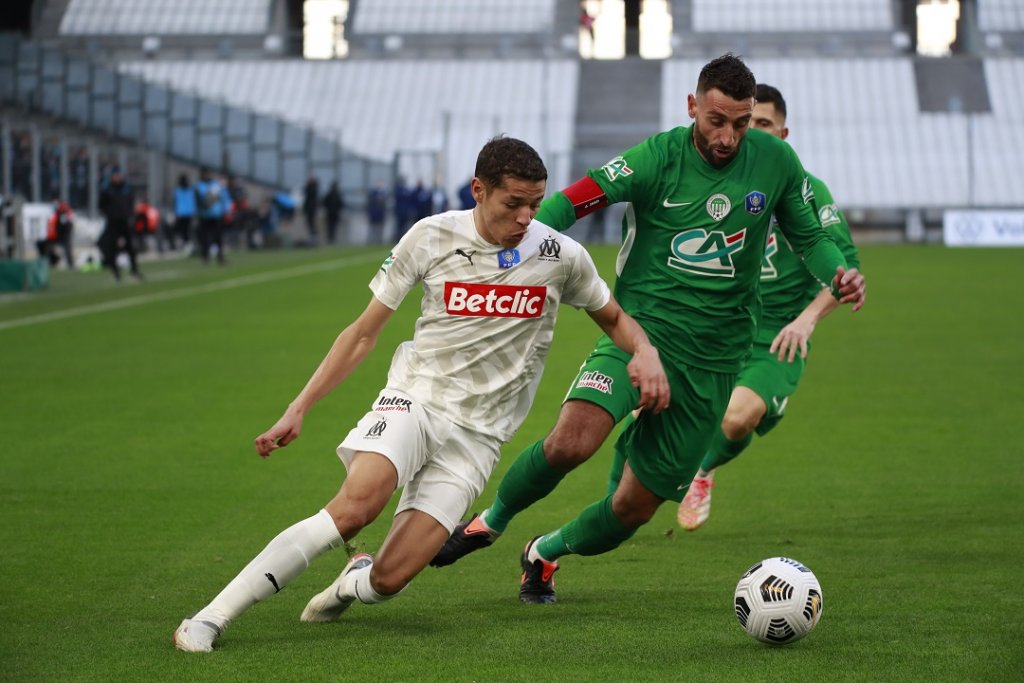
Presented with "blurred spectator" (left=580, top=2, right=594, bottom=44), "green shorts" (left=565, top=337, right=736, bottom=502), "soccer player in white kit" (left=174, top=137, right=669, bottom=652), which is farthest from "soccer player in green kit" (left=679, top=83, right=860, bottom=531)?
"blurred spectator" (left=580, top=2, right=594, bottom=44)

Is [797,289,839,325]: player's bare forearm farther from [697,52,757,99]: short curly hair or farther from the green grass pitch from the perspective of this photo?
[697,52,757,99]: short curly hair

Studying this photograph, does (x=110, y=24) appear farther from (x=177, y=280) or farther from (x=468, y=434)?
(x=468, y=434)

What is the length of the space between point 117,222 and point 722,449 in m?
21.1

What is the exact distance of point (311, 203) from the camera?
137 ft

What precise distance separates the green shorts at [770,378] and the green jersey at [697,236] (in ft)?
4.49

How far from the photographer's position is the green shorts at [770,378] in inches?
308

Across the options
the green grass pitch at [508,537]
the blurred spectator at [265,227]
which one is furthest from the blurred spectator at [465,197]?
the green grass pitch at [508,537]

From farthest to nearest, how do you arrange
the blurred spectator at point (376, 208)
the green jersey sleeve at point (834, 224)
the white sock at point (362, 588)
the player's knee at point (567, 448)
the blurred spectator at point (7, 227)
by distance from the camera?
the blurred spectator at point (376, 208) → the blurred spectator at point (7, 227) → the green jersey sleeve at point (834, 224) → the player's knee at point (567, 448) → the white sock at point (362, 588)

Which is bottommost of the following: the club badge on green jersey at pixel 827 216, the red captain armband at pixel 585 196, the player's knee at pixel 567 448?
the player's knee at pixel 567 448

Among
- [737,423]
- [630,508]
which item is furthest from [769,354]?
[630,508]

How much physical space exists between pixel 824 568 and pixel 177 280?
72.5 feet

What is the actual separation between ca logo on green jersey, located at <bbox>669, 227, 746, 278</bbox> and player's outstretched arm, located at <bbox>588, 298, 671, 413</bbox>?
0.53m

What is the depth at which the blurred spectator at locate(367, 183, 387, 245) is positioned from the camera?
4362 centimetres

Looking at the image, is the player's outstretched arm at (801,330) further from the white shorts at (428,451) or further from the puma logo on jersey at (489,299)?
the white shorts at (428,451)
